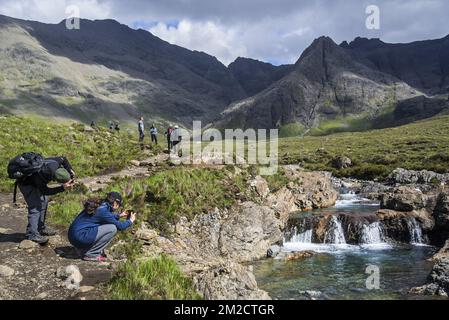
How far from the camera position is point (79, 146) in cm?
3381

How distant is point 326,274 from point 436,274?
5.63 metres

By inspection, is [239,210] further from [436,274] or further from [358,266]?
[436,274]

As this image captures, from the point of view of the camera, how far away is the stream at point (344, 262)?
20906 millimetres

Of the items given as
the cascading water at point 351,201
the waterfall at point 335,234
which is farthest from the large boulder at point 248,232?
the cascading water at point 351,201

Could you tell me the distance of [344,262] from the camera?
2731 cm

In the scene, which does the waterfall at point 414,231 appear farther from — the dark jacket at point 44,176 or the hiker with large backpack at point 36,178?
the dark jacket at point 44,176

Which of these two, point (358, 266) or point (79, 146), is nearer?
point (358, 266)

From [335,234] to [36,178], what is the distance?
2617cm

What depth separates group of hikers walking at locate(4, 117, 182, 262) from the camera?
45.1 feet

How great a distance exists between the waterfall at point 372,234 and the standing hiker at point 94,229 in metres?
25.3

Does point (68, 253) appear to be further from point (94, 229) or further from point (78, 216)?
point (94, 229)

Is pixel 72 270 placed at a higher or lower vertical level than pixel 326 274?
higher

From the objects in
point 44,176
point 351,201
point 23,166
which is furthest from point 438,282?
point 351,201
